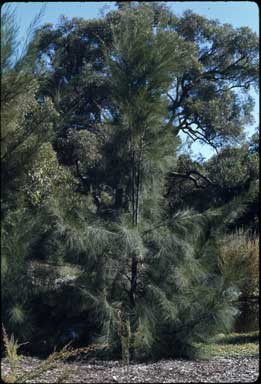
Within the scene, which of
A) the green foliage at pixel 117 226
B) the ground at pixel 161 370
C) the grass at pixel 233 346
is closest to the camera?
the ground at pixel 161 370

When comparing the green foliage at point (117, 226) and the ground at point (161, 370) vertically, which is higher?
the green foliage at point (117, 226)

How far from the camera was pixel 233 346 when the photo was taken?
952 centimetres

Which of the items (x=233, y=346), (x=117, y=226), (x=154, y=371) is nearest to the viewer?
(x=154, y=371)

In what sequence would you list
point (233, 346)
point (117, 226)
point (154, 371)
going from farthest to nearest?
point (233, 346) < point (117, 226) < point (154, 371)

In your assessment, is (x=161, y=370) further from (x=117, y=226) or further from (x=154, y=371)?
(x=117, y=226)

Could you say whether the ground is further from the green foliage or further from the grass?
the green foliage

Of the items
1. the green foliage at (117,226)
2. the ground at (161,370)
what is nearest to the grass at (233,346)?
the ground at (161,370)

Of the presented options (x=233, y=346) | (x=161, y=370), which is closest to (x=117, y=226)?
(x=161, y=370)

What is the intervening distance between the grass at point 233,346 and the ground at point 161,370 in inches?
2.6

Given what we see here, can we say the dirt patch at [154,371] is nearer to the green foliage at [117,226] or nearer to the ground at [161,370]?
the ground at [161,370]

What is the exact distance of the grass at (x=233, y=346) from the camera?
333 inches

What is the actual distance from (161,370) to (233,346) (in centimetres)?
280

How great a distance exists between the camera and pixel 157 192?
8.60 meters

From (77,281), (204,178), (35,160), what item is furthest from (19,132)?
(204,178)
